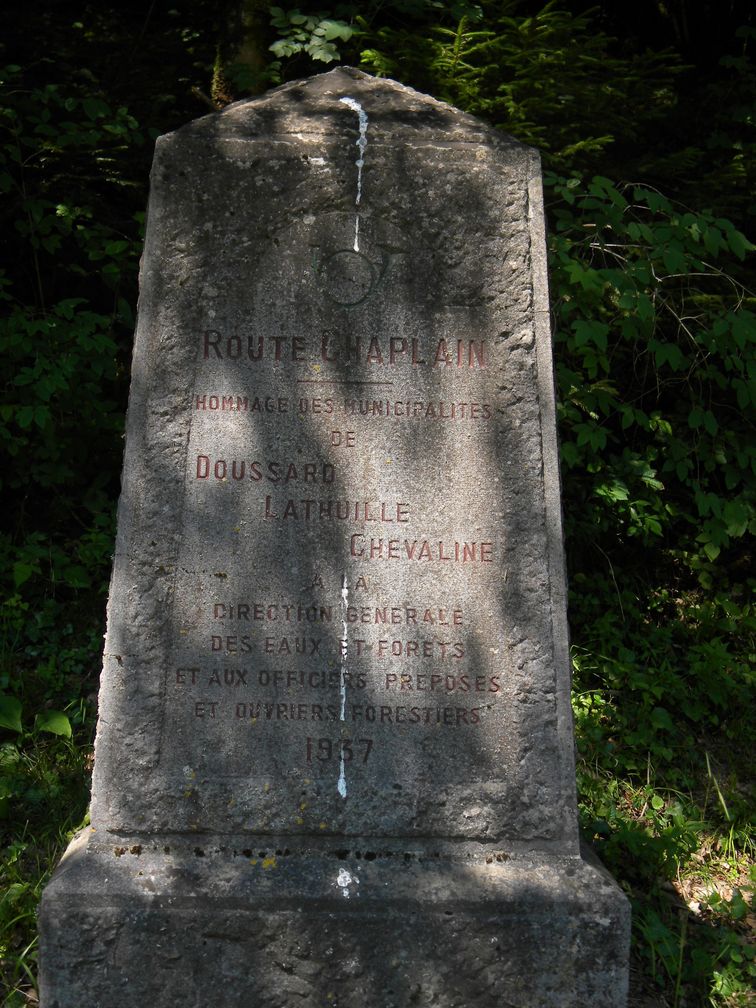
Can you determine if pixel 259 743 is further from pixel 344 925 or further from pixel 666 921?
pixel 666 921

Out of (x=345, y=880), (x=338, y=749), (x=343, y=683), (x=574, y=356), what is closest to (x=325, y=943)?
(x=345, y=880)

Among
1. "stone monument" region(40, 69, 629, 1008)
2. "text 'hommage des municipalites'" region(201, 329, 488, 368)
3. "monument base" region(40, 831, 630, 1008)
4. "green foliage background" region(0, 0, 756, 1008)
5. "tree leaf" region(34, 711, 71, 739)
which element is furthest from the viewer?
"green foliage background" region(0, 0, 756, 1008)

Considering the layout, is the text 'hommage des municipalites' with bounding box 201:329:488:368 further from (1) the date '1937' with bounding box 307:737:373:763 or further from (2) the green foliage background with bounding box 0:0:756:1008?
(2) the green foliage background with bounding box 0:0:756:1008

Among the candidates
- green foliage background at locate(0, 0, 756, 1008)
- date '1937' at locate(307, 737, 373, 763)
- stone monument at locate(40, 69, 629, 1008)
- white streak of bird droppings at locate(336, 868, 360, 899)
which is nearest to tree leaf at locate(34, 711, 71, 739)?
green foliage background at locate(0, 0, 756, 1008)

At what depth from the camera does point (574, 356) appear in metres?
5.22

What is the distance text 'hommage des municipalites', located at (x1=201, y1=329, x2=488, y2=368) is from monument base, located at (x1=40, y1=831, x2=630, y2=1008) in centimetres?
134

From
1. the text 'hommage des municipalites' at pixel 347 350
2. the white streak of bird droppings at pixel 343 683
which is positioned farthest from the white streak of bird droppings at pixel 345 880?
the text 'hommage des municipalites' at pixel 347 350

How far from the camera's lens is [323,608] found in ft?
8.45

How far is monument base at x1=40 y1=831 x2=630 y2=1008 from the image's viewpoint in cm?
234

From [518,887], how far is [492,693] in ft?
1.57

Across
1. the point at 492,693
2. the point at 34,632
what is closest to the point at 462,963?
the point at 492,693

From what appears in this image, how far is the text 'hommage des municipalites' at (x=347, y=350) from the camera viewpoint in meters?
2.62

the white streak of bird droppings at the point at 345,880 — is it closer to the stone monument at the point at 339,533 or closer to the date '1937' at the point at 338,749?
the stone monument at the point at 339,533

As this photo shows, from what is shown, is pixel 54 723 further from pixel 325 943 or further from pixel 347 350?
pixel 347 350
